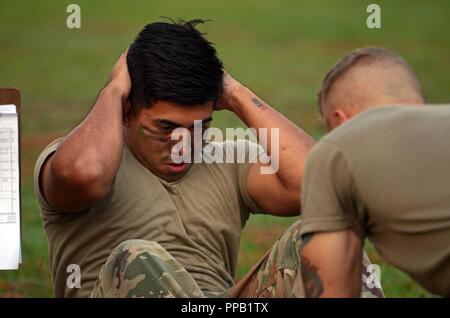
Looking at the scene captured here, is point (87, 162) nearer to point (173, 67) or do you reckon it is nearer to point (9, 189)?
point (173, 67)

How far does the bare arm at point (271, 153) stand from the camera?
17.4 ft

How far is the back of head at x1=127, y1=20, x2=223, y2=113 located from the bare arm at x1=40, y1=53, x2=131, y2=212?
188 mm

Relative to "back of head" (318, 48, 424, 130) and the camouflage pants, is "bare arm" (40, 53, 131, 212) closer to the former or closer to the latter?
the camouflage pants

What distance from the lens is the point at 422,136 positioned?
13.0 ft

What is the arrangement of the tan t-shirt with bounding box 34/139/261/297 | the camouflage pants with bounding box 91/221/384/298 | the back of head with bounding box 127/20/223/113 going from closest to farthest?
the camouflage pants with bounding box 91/221/384/298, the tan t-shirt with bounding box 34/139/261/297, the back of head with bounding box 127/20/223/113

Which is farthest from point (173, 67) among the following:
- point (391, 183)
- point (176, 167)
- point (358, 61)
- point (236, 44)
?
point (236, 44)

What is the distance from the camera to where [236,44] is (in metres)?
18.1

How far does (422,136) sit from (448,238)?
35 centimetres

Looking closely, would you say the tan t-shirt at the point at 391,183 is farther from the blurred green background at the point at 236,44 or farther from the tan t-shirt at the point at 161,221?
the blurred green background at the point at 236,44

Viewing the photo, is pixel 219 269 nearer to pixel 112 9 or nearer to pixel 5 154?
pixel 5 154

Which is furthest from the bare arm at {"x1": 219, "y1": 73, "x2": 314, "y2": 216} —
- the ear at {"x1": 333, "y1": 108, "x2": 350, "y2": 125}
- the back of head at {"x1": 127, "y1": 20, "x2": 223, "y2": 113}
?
the ear at {"x1": 333, "y1": 108, "x2": 350, "y2": 125}

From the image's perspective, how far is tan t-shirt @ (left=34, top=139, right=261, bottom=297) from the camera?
504cm

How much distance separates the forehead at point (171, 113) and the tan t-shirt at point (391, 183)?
125 cm

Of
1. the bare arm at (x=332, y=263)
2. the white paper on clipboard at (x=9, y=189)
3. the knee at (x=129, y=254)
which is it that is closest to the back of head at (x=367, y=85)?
the bare arm at (x=332, y=263)
